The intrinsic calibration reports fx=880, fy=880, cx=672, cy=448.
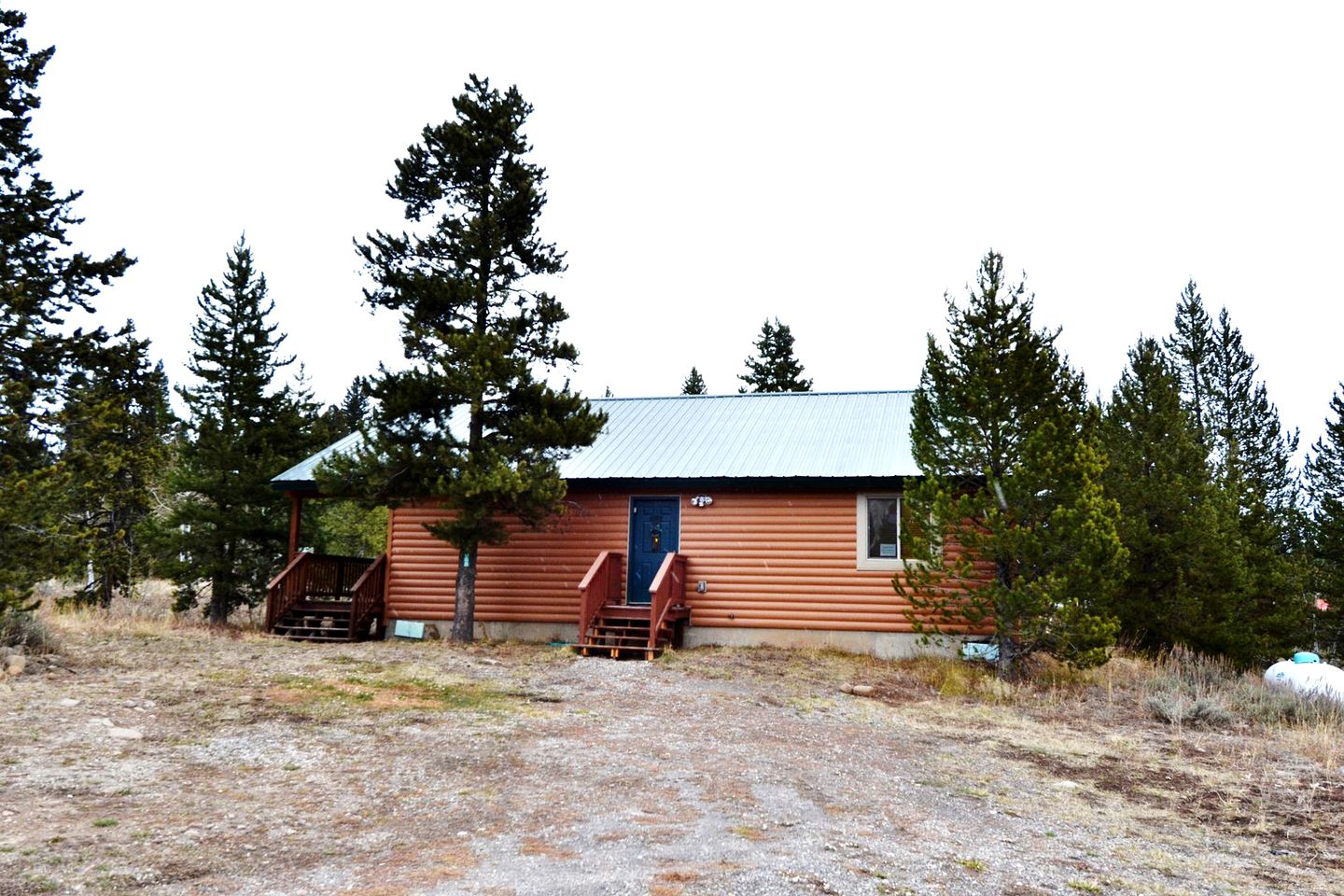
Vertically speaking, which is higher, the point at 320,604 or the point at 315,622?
the point at 320,604

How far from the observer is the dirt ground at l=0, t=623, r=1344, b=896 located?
4.28 m

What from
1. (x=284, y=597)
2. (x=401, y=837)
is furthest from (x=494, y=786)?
(x=284, y=597)

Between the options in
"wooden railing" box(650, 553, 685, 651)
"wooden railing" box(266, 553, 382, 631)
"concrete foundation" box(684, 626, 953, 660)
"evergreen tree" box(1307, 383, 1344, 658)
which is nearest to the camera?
"wooden railing" box(650, 553, 685, 651)

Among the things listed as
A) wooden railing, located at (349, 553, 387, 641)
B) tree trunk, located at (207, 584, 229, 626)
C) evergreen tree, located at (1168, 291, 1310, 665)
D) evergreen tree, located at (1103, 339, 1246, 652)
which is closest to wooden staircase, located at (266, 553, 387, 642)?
wooden railing, located at (349, 553, 387, 641)

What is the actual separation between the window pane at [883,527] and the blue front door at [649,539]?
322 centimetres

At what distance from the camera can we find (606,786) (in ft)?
19.8

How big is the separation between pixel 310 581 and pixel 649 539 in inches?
243

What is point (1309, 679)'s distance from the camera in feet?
39.0

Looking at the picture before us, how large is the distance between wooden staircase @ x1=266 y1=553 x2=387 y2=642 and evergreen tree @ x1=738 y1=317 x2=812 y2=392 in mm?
24938

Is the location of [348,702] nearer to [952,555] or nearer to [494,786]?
[494,786]

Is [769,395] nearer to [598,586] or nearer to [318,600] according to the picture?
[598,586]

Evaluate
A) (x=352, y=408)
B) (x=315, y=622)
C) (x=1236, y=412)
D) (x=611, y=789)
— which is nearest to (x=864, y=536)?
(x=611, y=789)

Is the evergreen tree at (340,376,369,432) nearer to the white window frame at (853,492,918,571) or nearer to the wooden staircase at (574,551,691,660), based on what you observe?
the wooden staircase at (574,551,691,660)

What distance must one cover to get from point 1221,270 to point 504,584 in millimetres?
31855
